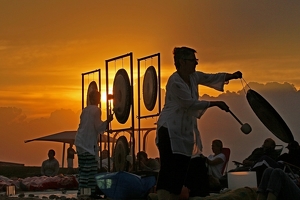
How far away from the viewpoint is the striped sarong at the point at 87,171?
10.8 m

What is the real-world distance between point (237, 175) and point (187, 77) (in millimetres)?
1552

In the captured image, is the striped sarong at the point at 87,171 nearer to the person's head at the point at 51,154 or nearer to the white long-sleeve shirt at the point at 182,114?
the white long-sleeve shirt at the point at 182,114

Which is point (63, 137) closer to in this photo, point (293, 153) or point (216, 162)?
point (216, 162)

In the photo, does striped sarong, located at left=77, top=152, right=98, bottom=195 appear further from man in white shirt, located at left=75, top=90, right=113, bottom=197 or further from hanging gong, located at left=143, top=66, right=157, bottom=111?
hanging gong, located at left=143, top=66, right=157, bottom=111

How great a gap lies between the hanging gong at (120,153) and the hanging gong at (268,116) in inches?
280

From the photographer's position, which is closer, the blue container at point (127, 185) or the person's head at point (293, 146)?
the person's head at point (293, 146)

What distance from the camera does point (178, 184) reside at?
6.88 metres

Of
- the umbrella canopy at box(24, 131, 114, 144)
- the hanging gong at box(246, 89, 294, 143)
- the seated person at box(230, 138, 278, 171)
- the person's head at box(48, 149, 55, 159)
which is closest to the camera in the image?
the hanging gong at box(246, 89, 294, 143)

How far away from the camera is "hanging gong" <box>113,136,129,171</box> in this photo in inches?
603

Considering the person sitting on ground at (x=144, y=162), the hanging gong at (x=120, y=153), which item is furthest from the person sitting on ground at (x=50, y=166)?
the person sitting on ground at (x=144, y=162)

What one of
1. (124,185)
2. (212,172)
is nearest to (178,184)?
(124,185)

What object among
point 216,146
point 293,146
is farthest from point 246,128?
point 216,146

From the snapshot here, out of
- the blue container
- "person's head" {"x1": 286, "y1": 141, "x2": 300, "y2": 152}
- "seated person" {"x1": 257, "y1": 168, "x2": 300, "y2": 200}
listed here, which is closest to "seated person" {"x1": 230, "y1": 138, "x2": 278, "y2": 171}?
the blue container

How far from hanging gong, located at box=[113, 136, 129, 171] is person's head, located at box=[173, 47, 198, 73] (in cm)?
824
